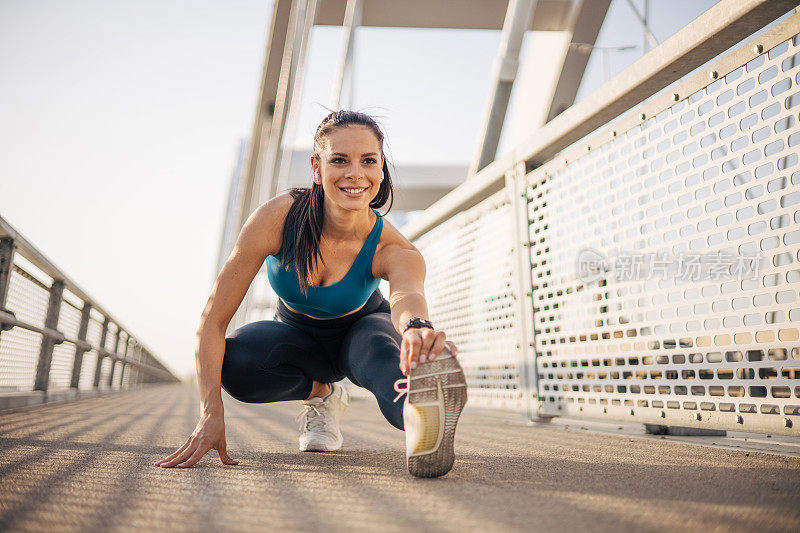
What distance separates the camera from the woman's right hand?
49.6 inches

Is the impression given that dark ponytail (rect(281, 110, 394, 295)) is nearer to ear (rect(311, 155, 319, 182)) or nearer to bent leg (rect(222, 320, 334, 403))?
ear (rect(311, 155, 319, 182))

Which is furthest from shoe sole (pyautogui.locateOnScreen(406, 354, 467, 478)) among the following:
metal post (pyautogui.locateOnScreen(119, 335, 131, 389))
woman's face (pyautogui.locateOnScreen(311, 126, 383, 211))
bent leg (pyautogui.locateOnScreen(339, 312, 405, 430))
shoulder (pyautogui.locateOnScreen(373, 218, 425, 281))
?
metal post (pyautogui.locateOnScreen(119, 335, 131, 389))

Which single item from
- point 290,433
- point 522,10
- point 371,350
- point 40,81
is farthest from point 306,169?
point 371,350

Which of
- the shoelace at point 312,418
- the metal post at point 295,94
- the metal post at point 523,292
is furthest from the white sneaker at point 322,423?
the metal post at point 295,94

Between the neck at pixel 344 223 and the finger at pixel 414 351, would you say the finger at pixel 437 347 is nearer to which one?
the finger at pixel 414 351

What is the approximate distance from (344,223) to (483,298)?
1.82 meters

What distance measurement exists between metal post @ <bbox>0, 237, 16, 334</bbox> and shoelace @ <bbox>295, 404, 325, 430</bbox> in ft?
6.29

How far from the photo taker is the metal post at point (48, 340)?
12.0 feet

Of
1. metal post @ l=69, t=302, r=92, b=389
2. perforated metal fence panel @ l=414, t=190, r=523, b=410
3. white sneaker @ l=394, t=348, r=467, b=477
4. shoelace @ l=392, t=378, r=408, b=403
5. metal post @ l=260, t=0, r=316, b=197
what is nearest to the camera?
white sneaker @ l=394, t=348, r=467, b=477

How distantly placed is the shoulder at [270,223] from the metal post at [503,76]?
2878mm

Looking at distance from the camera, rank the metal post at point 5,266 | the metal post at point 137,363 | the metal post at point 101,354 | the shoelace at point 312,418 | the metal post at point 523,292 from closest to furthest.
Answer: the shoelace at point 312,418, the metal post at point 523,292, the metal post at point 5,266, the metal post at point 101,354, the metal post at point 137,363

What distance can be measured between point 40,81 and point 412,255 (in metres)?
9.83

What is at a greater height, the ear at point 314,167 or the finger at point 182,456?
the ear at point 314,167

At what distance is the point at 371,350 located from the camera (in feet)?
4.88
